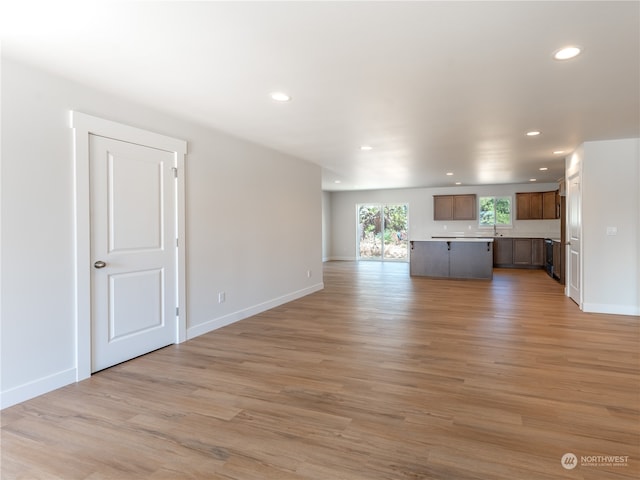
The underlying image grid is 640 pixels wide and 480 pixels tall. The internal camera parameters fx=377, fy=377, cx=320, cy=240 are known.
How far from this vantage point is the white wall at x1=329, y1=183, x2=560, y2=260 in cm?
1066

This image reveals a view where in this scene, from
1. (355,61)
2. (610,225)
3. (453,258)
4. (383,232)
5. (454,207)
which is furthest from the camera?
(383,232)

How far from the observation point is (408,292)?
6949mm

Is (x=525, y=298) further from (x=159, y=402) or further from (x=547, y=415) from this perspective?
(x=159, y=402)

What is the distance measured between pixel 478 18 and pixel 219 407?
2862 millimetres

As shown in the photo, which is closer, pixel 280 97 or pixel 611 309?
pixel 280 97

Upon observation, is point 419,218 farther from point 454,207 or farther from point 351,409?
point 351,409

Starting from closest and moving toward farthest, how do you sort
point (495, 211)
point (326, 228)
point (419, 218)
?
point (495, 211)
point (419, 218)
point (326, 228)

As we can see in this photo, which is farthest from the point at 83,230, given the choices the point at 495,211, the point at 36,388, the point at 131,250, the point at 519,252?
the point at 495,211

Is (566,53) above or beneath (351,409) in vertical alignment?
above

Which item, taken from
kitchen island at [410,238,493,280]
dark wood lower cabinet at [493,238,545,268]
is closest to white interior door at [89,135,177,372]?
kitchen island at [410,238,493,280]

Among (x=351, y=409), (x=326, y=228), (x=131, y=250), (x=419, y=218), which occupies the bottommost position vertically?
(x=351, y=409)

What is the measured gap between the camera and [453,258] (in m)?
8.68

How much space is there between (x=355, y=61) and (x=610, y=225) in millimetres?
4640

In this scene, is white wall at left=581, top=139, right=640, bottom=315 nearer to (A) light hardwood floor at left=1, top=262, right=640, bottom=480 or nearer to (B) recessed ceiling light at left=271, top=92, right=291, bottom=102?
(A) light hardwood floor at left=1, top=262, right=640, bottom=480
